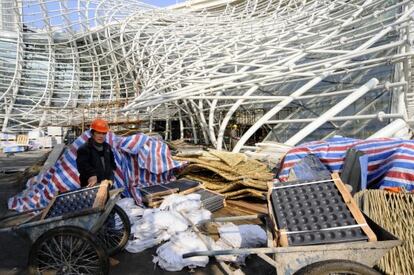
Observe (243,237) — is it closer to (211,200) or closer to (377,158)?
(211,200)

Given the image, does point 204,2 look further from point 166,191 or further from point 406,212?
point 406,212

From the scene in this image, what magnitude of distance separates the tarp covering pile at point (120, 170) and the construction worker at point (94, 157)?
2064 millimetres

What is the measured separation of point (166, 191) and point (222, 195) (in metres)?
1.09

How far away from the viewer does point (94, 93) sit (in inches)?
1539

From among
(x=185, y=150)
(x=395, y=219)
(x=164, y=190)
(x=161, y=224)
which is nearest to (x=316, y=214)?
(x=395, y=219)

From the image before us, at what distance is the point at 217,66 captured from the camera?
1368 centimetres

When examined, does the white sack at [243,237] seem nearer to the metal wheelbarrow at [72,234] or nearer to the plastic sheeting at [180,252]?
the plastic sheeting at [180,252]

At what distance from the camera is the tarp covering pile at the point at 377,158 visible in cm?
411

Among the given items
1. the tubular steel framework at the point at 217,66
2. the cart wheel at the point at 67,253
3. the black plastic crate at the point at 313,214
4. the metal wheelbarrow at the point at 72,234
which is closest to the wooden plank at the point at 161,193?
the metal wheelbarrow at the point at 72,234

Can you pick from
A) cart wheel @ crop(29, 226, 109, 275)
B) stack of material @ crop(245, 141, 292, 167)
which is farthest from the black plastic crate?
stack of material @ crop(245, 141, 292, 167)

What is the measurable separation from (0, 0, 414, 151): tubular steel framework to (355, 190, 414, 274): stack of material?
5939 millimetres

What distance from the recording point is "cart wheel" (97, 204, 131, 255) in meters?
4.07

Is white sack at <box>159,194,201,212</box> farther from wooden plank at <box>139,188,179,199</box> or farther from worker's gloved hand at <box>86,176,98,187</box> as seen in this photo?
worker's gloved hand at <box>86,176,98,187</box>

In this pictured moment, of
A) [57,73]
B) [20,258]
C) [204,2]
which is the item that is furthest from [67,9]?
[20,258]
